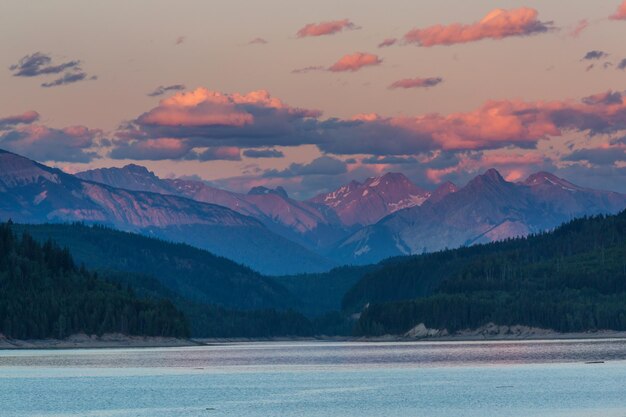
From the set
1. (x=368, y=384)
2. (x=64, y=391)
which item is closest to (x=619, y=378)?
(x=368, y=384)

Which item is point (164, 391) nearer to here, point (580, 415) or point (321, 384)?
point (321, 384)

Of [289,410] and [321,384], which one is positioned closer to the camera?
[289,410]

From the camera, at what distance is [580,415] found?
5497 inches

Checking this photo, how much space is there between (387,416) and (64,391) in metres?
61.1

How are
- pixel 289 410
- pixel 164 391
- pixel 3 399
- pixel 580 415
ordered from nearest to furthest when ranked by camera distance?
1. pixel 580 415
2. pixel 289 410
3. pixel 3 399
4. pixel 164 391

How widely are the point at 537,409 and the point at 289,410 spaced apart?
27.9 meters

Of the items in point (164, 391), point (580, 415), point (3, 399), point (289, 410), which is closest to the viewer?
point (580, 415)

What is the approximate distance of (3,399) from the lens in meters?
173

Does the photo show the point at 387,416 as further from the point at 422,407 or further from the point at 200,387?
the point at 200,387

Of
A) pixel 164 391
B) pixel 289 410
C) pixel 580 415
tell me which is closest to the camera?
pixel 580 415

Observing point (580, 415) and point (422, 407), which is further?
point (422, 407)

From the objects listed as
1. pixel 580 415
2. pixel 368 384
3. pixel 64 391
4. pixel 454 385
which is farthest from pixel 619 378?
pixel 64 391

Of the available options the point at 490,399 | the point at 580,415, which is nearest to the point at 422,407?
the point at 490,399

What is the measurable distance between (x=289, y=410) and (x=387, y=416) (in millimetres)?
14212
